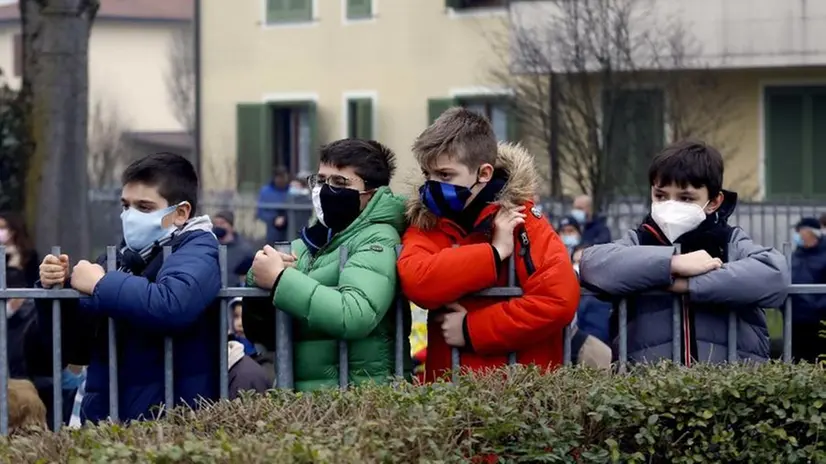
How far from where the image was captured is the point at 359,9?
1203 inches

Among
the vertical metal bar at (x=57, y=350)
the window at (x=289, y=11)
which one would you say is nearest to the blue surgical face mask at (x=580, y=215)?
the vertical metal bar at (x=57, y=350)

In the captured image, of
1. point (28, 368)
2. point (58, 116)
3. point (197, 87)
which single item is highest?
point (197, 87)

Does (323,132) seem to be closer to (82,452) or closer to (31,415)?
(31,415)

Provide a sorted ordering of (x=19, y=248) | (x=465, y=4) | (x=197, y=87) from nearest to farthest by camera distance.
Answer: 1. (x=19, y=248)
2. (x=465, y=4)
3. (x=197, y=87)

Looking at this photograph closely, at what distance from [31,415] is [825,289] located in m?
3.09

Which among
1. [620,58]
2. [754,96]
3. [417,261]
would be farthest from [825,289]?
[754,96]

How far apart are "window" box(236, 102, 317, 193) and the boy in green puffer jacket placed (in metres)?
25.7

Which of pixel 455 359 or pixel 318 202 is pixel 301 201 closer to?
pixel 318 202

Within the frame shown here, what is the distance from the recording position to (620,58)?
76.2 feet

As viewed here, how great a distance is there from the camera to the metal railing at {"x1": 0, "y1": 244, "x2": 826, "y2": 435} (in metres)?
5.73

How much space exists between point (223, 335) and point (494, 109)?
888 inches

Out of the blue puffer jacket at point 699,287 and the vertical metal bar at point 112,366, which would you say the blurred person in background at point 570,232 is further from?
the vertical metal bar at point 112,366

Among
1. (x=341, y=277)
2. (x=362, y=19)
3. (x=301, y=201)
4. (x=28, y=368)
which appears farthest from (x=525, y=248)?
(x=362, y=19)

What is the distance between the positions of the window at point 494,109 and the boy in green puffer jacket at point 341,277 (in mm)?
20176
